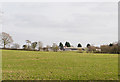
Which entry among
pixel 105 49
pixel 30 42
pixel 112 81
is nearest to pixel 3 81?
pixel 112 81

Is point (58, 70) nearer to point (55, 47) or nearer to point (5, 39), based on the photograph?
point (5, 39)

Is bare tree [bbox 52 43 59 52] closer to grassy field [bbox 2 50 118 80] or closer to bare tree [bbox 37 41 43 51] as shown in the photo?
bare tree [bbox 37 41 43 51]

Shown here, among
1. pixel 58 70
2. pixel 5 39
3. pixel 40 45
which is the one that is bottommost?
pixel 58 70

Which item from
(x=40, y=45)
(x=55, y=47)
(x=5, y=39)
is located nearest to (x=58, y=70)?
(x=5, y=39)

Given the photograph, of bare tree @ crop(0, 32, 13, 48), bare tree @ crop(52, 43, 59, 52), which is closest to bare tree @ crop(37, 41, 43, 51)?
bare tree @ crop(52, 43, 59, 52)

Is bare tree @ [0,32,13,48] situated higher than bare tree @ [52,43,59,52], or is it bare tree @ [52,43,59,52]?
bare tree @ [0,32,13,48]

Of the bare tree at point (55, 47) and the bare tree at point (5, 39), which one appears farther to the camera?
the bare tree at point (55, 47)

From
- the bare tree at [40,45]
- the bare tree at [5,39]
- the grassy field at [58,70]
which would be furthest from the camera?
the bare tree at [40,45]

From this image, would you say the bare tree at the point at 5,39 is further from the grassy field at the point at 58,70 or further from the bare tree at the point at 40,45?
the grassy field at the point at 58,70

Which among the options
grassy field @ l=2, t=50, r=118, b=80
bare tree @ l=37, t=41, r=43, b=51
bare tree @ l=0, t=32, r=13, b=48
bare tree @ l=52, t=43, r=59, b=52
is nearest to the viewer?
grassy field @ l=2, t=50, r=118, b=80

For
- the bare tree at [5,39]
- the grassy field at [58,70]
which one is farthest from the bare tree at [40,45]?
the grassy field at [58,70]

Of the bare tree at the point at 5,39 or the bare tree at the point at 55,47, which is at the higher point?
the bare tree at the point at 5,39

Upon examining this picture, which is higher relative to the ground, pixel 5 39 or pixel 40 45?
pixel 5 39

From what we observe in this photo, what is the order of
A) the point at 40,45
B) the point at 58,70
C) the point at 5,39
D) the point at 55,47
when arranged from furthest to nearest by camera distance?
1. the point at 55,47
2. the point at 40,45
3. the point at 5,39
4. the point at 58,70
